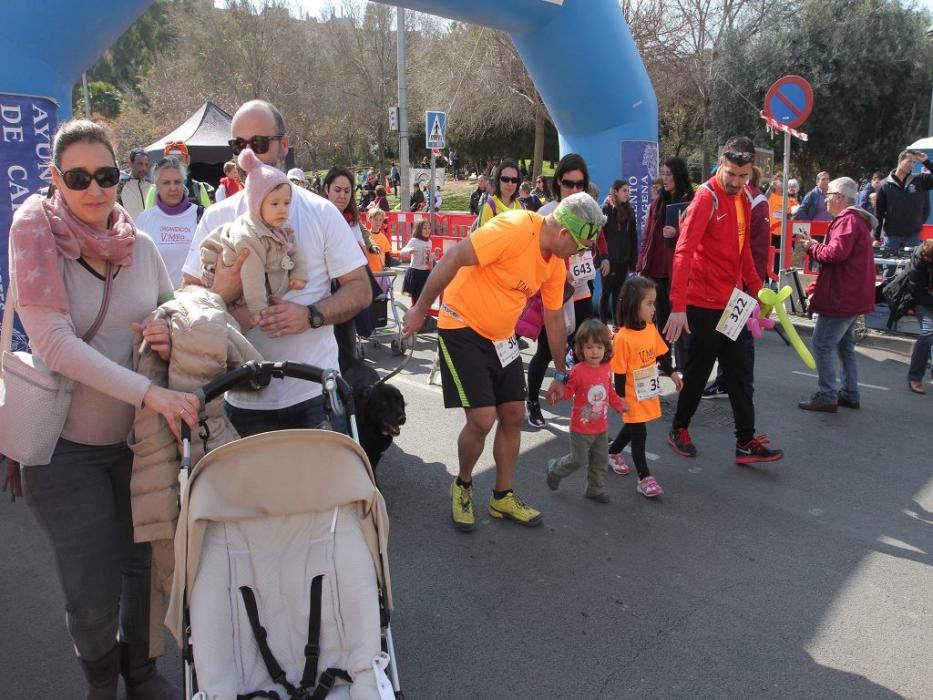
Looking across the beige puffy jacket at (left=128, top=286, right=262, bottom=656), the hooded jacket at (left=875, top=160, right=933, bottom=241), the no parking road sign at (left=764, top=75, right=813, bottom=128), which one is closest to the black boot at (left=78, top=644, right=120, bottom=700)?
the beige puffy jacket at (left=128, top=286, right=262, bottom=656)

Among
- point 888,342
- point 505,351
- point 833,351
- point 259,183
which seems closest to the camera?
point 259,183

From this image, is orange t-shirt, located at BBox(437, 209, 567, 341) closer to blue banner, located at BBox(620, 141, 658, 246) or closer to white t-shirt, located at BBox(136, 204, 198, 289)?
white t-shirt, located at BBox(136, 204, 198, 289)

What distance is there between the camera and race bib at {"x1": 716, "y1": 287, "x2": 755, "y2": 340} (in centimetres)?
498

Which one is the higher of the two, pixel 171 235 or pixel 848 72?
pixel 848 72

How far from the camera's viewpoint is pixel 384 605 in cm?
236

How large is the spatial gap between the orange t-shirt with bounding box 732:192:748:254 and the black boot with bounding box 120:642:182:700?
4.27 m

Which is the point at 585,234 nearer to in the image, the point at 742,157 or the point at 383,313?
the point at 742,157

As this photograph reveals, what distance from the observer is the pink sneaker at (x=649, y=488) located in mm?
4684

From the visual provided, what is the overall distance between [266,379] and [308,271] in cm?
59

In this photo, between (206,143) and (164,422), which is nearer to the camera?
(164,422)

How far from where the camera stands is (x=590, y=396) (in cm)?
435

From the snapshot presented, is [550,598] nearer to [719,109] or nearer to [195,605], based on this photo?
[195,605]

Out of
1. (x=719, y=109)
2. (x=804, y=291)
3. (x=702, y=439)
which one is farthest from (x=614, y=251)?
(x=719, y=109)

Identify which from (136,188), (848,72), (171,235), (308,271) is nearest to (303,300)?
(308,271)
